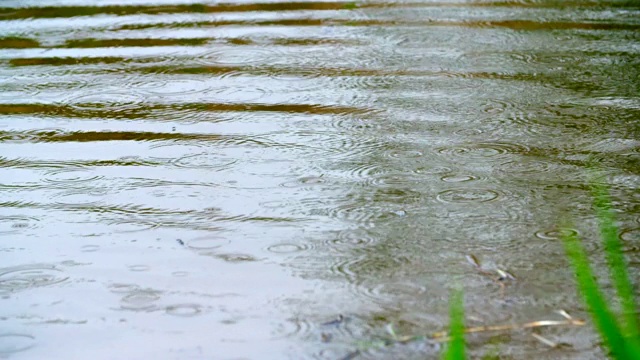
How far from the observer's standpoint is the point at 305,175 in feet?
11.8

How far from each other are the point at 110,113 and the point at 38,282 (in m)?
1.75

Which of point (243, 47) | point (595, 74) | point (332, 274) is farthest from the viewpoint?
point (243, 47)

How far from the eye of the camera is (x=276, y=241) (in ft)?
9.89

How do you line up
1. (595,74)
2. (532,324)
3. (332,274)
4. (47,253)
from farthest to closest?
(595,74)
(47,253)
(332,274)
(532,324)

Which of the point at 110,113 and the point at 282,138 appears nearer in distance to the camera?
the point at 282,138

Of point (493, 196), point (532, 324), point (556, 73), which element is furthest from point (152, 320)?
point (556, 73)

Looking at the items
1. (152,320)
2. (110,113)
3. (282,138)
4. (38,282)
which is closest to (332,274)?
(152,320)

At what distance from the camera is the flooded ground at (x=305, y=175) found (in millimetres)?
2514

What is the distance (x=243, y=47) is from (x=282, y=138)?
5.01 ft

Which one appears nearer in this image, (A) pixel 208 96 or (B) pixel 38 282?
(B) pixel 38 282

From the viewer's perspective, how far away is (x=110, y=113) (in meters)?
4.44

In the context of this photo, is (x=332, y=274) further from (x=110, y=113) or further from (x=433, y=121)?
(x=110, y=113)

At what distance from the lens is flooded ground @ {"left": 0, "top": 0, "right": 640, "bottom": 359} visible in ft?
8.25

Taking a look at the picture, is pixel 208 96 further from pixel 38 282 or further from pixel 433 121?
pixel 38 282
